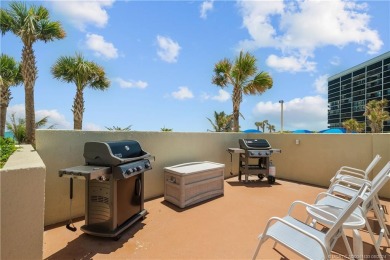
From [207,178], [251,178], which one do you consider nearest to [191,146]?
[207,178]

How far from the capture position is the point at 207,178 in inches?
169

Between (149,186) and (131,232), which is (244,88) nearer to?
(149,186)

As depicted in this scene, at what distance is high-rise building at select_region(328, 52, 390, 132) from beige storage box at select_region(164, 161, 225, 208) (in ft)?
154

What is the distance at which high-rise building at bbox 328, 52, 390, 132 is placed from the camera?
39.4 m

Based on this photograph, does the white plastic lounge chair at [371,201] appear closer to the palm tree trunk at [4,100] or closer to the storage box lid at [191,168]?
the storage box lid at [191,168]

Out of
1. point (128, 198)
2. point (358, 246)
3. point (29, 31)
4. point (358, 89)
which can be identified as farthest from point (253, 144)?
point (358, 89)

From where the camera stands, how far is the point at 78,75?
9906 millimetres

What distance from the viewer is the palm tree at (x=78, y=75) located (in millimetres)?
9852

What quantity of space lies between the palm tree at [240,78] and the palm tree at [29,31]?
736 centimetres

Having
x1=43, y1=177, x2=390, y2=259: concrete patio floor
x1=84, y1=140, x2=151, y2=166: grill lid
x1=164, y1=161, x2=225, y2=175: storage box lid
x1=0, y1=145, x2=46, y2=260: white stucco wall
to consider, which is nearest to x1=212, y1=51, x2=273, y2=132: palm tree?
x1=164, y1=161, x2=225, y2=175: storage box lid

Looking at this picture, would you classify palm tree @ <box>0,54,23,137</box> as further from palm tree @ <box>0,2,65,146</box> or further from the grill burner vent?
the grill burner vent

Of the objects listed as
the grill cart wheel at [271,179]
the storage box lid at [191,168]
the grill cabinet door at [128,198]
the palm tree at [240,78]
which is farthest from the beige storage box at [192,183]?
the palm tree at [240,78]

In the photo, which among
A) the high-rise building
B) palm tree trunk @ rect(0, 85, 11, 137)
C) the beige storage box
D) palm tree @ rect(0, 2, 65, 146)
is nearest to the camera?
the beige storage box

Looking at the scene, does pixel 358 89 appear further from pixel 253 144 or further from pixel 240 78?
pixel 253 144
